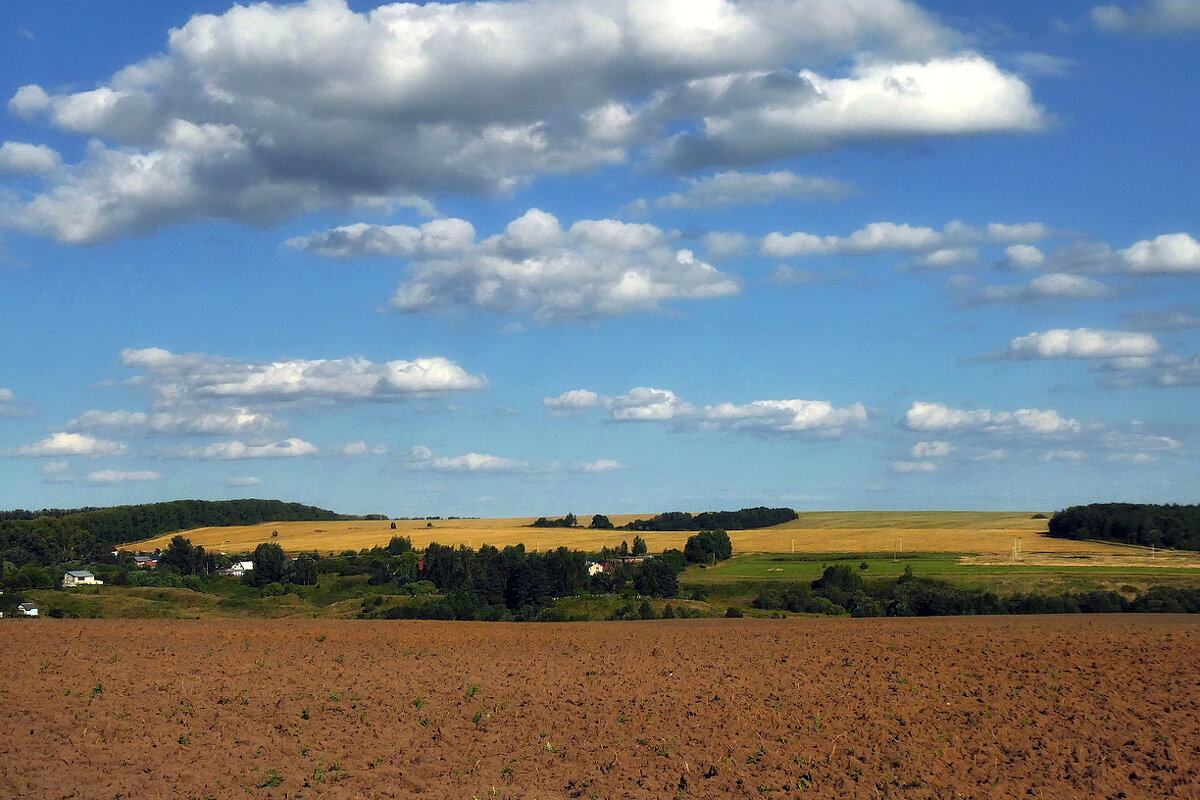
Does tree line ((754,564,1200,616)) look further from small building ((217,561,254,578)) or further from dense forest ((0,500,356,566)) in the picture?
dense forest ((0,500,356,566))

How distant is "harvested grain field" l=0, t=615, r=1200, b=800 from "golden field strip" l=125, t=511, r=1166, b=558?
7282 cm

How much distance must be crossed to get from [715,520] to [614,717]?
157 metres

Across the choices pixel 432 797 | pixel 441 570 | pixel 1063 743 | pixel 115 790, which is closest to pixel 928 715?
pixel 1063 743

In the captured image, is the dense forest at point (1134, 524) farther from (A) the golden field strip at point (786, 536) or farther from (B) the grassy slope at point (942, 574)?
(B) the grassy slope at point (942, 574)

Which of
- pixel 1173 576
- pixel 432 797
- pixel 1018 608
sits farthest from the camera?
pixel 1173 576

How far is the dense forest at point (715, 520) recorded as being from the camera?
17788 centimetres

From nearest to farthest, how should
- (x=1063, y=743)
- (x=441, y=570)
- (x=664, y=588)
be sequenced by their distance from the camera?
(x=1063, y=743) < (x=664, y=588) < (x=441, y=570)

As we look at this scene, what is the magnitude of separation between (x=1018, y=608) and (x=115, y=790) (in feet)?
178

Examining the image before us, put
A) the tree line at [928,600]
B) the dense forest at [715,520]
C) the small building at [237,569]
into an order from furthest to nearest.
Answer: the dense forest at [715,520], the small building at [237,569], the tree line at [928,600]

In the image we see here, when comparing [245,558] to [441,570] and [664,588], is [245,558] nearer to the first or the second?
[441,570]

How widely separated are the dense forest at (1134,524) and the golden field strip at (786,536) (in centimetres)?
324

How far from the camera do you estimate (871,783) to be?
21.8m

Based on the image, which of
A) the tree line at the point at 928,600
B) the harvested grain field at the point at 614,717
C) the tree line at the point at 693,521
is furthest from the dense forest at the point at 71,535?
the harvested grain field at the point at 614,717

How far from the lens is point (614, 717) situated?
28.1m
